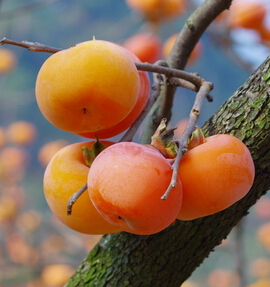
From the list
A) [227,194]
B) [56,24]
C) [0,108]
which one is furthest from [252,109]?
[56,24]

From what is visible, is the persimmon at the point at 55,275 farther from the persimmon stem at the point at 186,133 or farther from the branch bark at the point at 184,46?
the persimmon stem at the point at 186,133

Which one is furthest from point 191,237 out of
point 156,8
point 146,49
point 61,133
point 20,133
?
point 61,133

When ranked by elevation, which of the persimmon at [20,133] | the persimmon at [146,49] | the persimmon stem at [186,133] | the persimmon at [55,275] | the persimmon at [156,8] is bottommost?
the persimmon at [20,133]

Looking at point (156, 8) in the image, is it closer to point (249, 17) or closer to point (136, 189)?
point (249, 17)

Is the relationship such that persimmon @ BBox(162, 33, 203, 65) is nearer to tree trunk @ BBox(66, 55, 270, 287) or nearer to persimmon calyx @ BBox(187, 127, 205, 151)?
tree trunk @ BBox(66, 55, 270, 287)

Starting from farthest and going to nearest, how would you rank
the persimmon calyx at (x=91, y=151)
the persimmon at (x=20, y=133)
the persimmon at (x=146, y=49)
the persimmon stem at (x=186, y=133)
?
the persimmon at (x=20, y=133) < the persimmon at (x=146, y=49) < the persimmon calyx at (x=91, y=151) < the persimmon stem at (x=186, y=133)

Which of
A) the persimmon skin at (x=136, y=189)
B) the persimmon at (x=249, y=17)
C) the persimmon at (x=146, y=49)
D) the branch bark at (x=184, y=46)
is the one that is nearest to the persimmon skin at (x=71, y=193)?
the persimmon skin at (x=136, y=189)
